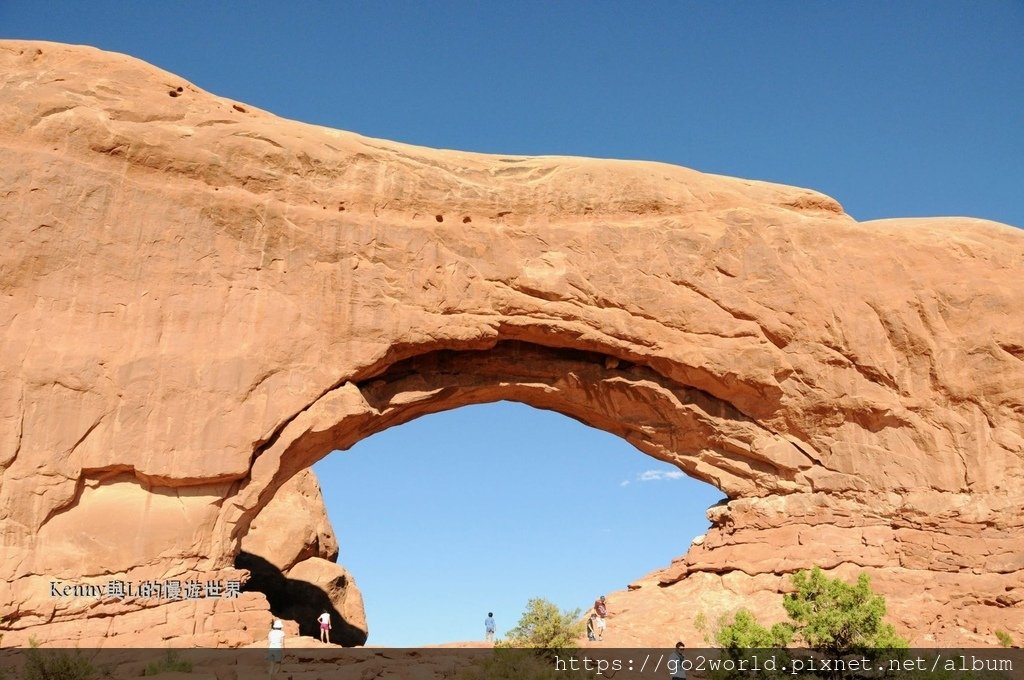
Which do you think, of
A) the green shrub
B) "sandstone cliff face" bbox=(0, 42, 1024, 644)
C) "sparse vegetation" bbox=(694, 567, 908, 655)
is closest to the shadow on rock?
"sandstone cliff face" bbox=(0, 42, 1024, 644)

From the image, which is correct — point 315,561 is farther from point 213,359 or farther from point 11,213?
point 11,213

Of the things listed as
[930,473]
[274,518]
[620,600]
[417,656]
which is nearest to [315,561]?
[274,518]

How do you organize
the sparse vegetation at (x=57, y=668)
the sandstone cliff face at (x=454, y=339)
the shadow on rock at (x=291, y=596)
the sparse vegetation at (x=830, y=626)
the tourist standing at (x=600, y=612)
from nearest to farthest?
the sparse vegetation at (x=57, y=668) → the sparse vegetation at (x=830, y=626) → the sandstone cliff face at (x=454, y=339) → the tourist standing at (x=600, y=612) → the shadow on rock at (x=291, y=596)

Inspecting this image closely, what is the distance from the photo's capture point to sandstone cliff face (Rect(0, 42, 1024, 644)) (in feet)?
58.2

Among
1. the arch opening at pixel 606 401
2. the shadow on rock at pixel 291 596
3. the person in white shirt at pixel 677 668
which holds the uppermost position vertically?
the arch opening at pixel 606 401

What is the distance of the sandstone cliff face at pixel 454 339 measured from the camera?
17.8 meters

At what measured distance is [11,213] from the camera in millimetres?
18016

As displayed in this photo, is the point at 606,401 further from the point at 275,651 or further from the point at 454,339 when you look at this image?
the point at 275,651

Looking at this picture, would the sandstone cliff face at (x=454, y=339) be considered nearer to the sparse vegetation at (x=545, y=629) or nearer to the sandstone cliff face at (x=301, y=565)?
the sparse vegetation at (x=545, y=629)

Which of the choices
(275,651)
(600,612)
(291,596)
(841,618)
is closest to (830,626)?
(841,618)

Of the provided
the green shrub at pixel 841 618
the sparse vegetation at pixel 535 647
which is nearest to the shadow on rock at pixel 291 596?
the sparse vegetation at pixel 535 647

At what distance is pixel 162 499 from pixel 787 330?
11.8 m

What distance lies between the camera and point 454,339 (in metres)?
19.6

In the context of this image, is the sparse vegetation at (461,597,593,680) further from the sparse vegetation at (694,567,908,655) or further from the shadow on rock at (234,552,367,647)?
the shadow on rock at (234,552,367,647)
